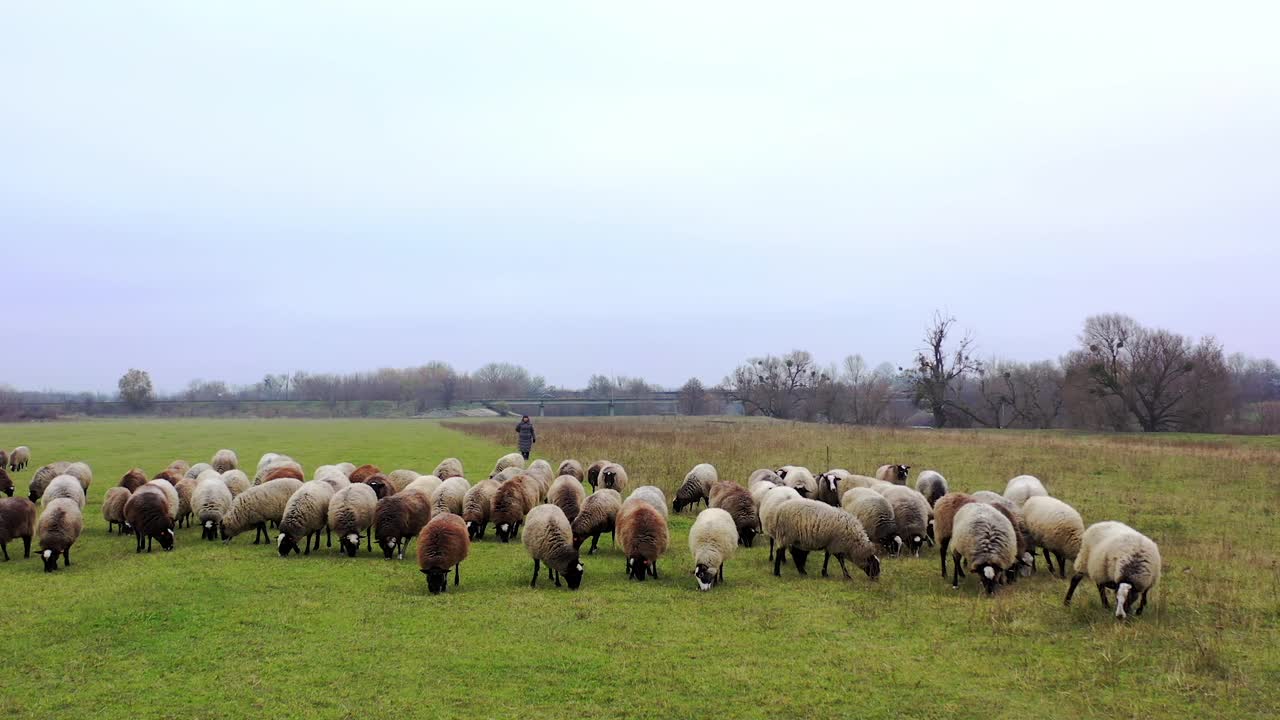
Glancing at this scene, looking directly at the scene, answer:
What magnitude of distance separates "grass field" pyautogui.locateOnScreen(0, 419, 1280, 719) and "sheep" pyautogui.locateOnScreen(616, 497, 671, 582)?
43cm

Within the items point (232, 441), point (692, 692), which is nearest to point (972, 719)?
point (692, 692)

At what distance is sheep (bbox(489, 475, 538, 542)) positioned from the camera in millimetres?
15539

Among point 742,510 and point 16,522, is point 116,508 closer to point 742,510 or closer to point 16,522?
point 16,522

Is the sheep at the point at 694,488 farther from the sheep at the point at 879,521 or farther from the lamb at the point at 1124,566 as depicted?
the lamb at the point at 1124,566

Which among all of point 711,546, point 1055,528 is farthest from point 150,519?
point 1055,528

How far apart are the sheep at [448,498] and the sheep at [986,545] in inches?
390

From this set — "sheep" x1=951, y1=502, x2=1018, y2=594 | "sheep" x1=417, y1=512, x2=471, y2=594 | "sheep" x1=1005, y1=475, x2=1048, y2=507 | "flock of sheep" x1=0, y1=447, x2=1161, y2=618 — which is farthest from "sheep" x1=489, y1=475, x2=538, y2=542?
"sheep" x1=1005, y1=475, x2=1048, y2=507

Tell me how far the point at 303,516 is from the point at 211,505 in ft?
10.0

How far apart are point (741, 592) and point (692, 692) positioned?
3.97 metres

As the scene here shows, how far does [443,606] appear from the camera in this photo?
10445mm

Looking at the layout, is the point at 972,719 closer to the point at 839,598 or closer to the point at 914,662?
the point at 914,662

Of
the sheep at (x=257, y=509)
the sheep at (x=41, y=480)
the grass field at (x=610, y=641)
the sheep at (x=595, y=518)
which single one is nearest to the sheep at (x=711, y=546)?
the grass field at (x=610, y=641)

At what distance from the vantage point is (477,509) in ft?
50.6

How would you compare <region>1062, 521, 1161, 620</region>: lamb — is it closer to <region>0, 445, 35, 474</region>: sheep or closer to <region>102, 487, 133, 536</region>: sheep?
<region>102, 487, 133, 536</region>: sheep
